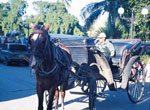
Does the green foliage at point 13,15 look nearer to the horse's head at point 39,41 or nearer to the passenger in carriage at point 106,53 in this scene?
the passenger in carriage at point 106,53

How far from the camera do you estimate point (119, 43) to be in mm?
9172

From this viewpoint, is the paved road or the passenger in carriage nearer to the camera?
the passenger in carriage

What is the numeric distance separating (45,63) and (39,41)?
62cm

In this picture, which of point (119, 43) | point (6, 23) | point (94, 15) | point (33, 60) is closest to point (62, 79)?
Answer: point (33, 60)

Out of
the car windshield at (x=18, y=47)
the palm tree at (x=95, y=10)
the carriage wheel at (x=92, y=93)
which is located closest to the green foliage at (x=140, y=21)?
the palm tree at (x=95, y=10)

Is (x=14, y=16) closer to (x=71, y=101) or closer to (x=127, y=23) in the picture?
(x=127, y=23)

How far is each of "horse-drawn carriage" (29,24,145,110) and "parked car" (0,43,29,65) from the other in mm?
12236

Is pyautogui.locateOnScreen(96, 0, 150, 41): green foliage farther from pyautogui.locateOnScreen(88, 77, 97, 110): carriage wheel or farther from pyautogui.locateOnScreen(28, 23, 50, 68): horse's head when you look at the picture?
pyautogui.locateOnScreen(28, 23, 50, 68): horse's head

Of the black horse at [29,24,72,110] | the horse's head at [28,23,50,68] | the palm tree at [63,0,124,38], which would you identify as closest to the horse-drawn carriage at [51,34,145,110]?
the black horse at [29,24,72,110]

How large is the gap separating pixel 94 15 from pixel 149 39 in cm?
1006

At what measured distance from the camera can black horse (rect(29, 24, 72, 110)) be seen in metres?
4.68

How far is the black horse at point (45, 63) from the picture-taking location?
4676 millimetres

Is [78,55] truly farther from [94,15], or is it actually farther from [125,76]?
[94,15]

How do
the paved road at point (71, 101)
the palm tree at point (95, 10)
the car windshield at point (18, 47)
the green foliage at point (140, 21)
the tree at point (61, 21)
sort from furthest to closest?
the tree at point (61, 21) → the palm tree at point (95, 10) → the car windshield at point (18, 47) → the green foliage at point (140, 21) → the paved road at point (71, 101)
